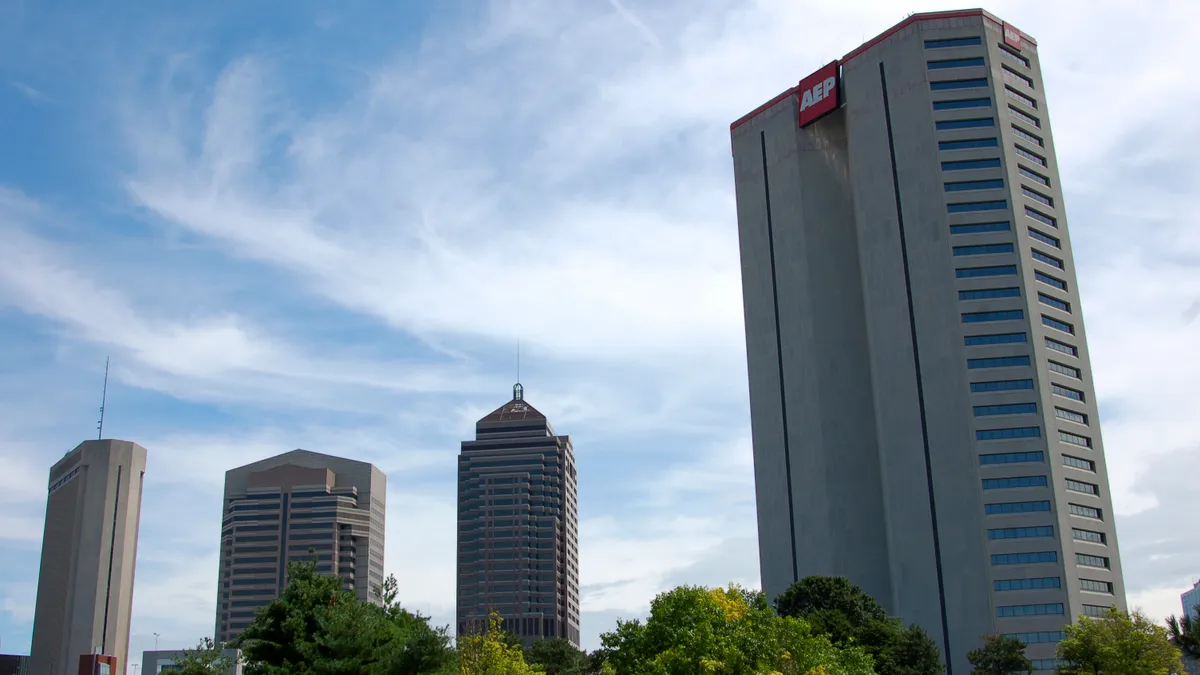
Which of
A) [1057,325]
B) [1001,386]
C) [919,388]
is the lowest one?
[1001,386]

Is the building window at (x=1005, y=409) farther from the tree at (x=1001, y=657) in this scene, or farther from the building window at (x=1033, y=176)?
the building window at (x=1033, y=176)

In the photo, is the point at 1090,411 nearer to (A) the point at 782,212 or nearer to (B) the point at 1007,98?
(B) the point at 1007,98

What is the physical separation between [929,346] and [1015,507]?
25.8 m

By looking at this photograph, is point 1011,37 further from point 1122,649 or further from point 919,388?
point 1122,649

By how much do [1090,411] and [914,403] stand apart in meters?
24.3

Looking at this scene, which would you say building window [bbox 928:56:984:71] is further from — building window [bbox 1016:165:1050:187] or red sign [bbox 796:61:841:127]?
red sign [bbox 796:61:841:127]

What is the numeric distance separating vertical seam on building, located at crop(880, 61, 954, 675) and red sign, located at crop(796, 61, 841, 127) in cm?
1098

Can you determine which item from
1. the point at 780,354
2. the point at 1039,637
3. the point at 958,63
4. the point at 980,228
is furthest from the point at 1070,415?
the point at 958,63

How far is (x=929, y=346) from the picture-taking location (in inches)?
6216

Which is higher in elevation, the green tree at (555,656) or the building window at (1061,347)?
the building window at (1061,347)

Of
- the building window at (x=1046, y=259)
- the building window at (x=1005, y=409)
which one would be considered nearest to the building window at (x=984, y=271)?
the building window at (x=1046, y=259)

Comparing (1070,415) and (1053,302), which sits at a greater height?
(1053,302)

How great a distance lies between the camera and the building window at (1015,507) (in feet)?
476

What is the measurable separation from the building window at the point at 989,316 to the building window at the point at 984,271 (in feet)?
18.3
